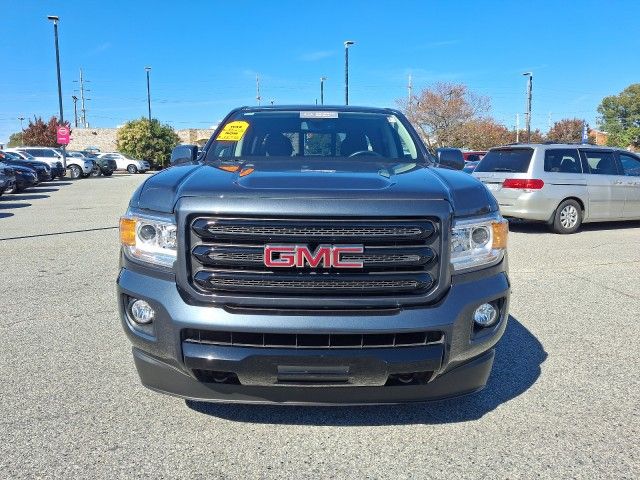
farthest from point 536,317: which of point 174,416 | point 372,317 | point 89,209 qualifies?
point 89,209

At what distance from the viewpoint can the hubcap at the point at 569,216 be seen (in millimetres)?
10328

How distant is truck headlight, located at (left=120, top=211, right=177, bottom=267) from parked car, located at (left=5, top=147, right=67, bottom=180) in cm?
2763

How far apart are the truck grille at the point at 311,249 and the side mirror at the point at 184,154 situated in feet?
5.49

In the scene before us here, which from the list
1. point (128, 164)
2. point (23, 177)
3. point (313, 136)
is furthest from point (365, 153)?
point (128, 164)

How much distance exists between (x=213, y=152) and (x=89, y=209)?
39.1 ft

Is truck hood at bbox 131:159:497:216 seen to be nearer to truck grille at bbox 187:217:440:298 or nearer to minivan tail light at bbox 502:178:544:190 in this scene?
truck grille at bbox 187:217:440:298

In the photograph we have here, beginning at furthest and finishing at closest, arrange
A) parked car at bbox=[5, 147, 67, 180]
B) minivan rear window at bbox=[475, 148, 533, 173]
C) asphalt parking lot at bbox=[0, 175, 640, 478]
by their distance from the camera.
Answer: parked car at bbox=[5, 147, 67, 180] < minivan rear window at bbox=[475, 148, 533, 173] < asphalt parking lot at bbox=[0, 175, 640, 478]

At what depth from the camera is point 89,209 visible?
48.3ft

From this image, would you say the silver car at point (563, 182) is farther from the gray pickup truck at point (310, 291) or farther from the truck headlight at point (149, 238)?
the truck headlight at point (149, 238)

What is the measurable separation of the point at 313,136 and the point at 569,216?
7814 mm

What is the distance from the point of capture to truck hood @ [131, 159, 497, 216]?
8.40 feet

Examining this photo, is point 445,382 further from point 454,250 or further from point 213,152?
point 213,152

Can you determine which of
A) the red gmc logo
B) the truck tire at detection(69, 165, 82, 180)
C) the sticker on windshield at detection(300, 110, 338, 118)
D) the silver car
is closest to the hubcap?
the silver car

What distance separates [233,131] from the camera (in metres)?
4.35
